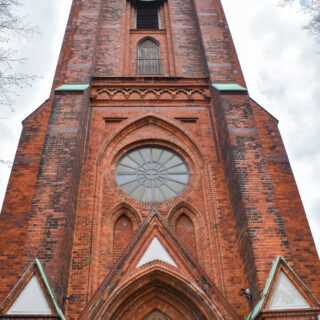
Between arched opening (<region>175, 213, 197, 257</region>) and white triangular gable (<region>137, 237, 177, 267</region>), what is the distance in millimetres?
1096

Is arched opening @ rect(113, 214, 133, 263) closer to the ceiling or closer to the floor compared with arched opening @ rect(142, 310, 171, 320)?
closer to the ceiling

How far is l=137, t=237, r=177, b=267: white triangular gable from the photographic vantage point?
7797 millimetres

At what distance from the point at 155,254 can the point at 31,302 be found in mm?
2728

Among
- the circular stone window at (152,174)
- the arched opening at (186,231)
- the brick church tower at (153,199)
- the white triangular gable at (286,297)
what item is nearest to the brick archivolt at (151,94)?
the brick church tower at (153,199)

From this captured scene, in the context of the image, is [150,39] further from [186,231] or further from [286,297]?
[286,297]

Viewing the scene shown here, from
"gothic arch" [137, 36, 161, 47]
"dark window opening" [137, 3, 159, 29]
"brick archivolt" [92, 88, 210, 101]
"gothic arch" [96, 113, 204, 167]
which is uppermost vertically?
"dark window opening" [137, 3, 159, 29]

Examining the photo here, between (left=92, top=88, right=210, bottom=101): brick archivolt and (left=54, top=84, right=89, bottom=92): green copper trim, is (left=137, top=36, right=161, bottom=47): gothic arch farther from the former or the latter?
(left=54, top=84, right=89, bottom=92): green copper trim

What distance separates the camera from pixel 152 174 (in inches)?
407

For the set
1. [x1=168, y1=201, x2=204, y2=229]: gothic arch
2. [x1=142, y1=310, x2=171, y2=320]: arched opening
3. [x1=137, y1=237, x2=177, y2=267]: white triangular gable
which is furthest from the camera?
[x1=168, y1=201, x2=204, y2=229]: gothic arch

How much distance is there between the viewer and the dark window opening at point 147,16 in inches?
615

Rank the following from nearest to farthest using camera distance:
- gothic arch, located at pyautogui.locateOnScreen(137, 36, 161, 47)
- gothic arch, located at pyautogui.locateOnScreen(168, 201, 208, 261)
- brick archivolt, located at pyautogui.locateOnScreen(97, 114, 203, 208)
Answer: gothic arch, located at pyautogui.locateOnScreen(168, 201, 208, 261), brick archivolt, located at pyautogui.locateOnScreen(97, 114, 203, 208), gothic arch, located at pyautogui.locateOnScreen(137, 36, 161, 47)

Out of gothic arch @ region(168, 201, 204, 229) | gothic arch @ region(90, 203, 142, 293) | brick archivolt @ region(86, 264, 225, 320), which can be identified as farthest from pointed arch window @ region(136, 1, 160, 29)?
brick archivolt @ region(86, 264, 225, 320)

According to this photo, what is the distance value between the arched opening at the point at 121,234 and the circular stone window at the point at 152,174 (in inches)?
28.4

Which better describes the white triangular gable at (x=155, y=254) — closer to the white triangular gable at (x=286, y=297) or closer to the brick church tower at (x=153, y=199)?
the brick church tower at (x=153, y=199)
